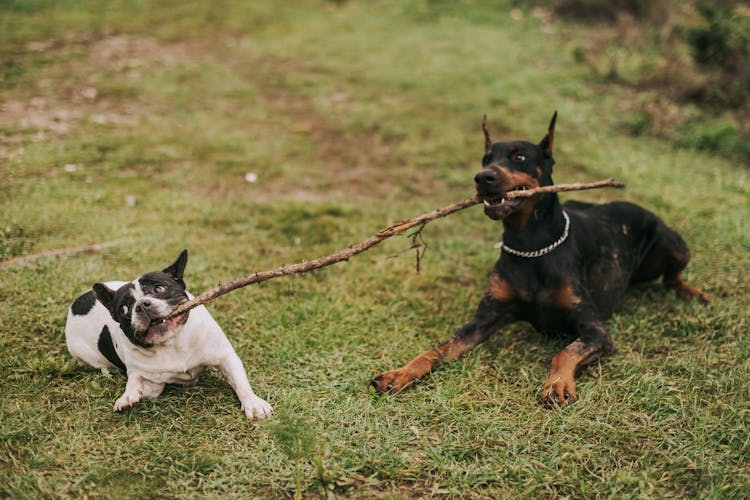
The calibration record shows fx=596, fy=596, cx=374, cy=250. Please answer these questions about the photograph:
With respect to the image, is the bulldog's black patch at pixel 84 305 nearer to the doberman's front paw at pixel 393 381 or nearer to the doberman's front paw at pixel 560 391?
the doberman's front paw at pixel 393 381

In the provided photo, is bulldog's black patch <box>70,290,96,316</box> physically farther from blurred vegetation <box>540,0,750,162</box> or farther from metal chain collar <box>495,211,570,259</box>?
blurred vegetation <box>540,0,750,162</box>

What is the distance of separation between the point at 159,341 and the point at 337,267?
7.14ft

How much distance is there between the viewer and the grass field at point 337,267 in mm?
2982

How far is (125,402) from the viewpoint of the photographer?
3258 mm

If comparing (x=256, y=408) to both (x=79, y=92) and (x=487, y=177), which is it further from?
(x=79, y=92)

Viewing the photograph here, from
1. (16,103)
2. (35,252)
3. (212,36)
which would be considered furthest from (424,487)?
(212,36)

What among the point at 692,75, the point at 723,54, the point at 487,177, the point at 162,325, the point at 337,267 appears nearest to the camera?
the point at 162,325

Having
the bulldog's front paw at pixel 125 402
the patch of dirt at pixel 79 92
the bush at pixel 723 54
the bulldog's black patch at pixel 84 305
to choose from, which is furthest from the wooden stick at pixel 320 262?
the bush at pixel 723 54

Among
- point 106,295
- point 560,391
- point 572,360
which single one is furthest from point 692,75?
point 106,295

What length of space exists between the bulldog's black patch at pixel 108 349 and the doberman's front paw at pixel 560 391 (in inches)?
96.6

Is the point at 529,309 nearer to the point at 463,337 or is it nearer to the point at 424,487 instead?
the point at 463,337

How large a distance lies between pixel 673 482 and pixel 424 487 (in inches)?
47.6

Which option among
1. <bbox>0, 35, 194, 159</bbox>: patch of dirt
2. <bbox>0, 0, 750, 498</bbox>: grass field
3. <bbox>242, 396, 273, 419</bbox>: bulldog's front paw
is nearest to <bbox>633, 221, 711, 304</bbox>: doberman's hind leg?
<bbox>0, 0, 750, 498</bbox>: grass field

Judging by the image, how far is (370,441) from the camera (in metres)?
3.13
